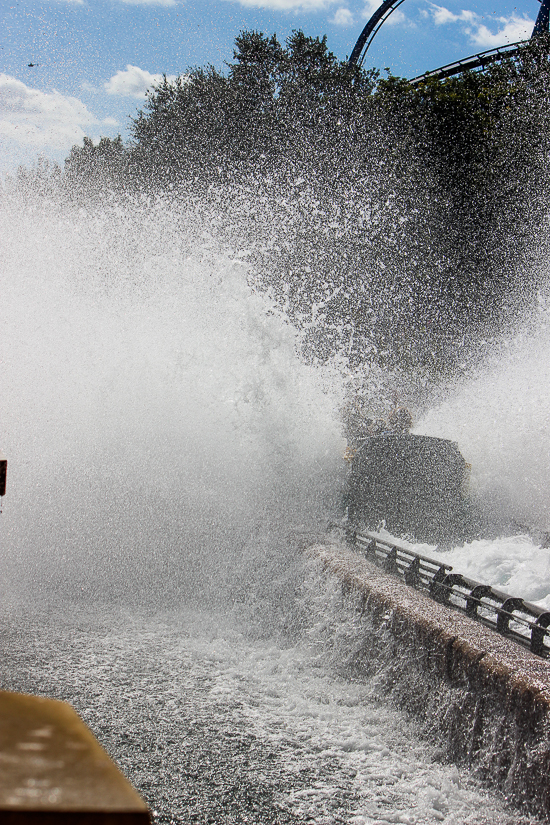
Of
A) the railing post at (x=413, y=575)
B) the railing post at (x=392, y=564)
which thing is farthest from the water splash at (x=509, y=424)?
the railing post at (x=413, y=575)

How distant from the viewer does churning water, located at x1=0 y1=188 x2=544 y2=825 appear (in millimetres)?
4965

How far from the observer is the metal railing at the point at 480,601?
5754mm

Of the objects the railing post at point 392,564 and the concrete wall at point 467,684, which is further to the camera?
the railing post at point 392,564

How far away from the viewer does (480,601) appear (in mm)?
6652

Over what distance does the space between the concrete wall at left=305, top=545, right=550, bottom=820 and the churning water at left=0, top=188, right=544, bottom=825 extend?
0.61 feet

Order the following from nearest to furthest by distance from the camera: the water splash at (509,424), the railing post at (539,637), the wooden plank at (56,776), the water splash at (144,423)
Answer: the wooden plank at (56,776)
the railing post at (539,637)
the water splash at (144,423)
the water splash at (509,424)

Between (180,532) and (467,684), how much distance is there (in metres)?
8.29

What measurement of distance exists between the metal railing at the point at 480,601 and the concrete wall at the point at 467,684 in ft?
0.83

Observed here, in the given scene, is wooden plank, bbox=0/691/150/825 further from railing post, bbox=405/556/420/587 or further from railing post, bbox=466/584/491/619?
railing post, bbox=405/556/420/587

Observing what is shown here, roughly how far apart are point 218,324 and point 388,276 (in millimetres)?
10776

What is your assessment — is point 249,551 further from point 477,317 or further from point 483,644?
point 477,317

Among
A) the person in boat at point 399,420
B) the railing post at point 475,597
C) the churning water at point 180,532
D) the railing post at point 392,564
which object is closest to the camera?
the churning water at point 180,532

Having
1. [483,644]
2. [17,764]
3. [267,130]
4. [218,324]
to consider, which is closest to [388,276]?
[267,130]

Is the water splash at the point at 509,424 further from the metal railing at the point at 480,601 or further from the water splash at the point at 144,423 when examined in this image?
the metal railing at the point at 480,601
